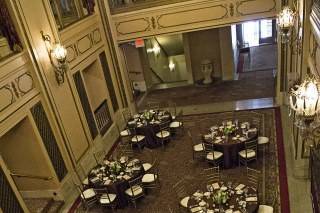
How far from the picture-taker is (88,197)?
7.04m

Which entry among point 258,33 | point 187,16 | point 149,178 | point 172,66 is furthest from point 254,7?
point 258,33

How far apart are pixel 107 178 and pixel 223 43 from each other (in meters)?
7.74

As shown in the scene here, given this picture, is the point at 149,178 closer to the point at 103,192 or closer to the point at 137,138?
the point at 103,192

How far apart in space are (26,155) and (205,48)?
845cm

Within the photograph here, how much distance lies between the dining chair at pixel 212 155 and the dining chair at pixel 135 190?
1707mm

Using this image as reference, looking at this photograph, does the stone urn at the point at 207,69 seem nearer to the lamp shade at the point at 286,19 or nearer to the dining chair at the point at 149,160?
the dining chair at the point at 149,160

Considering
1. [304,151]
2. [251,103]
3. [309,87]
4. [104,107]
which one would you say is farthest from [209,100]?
[309,87]

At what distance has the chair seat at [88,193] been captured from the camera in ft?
23.1

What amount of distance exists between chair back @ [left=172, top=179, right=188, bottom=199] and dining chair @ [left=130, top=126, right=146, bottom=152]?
6.39 ft

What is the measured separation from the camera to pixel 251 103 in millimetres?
10375

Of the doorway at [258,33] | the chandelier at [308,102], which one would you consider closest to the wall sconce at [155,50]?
the doorway at [258,33]

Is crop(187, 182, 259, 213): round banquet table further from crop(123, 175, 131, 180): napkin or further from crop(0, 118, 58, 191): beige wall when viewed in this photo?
crop(0, 118, 58, 191): beige wall

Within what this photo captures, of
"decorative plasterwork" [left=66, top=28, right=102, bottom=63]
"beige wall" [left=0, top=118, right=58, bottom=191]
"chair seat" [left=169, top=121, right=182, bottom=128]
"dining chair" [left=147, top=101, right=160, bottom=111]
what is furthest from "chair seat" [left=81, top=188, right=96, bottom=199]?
"dining chair" [left=147, top=101, right=160, bottom=111]

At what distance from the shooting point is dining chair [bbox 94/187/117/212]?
22.1 ft
